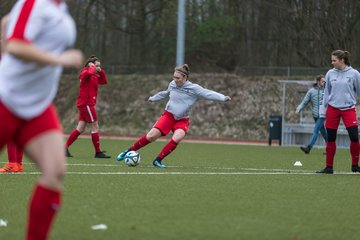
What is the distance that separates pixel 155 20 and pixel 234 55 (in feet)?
18.1

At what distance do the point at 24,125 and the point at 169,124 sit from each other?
9453 millimetres

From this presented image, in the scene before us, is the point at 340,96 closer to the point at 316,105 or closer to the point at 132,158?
the point at 132,158

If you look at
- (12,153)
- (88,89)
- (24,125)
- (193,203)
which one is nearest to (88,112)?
(88,89)

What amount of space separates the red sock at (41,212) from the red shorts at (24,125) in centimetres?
36

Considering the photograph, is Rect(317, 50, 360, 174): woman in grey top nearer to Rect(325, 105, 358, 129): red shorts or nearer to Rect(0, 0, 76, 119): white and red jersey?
Rect(325, 105, 358, 129): red shorts

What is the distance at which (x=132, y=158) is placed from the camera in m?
15.3

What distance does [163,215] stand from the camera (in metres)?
8.59

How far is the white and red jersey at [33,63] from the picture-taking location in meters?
6.02

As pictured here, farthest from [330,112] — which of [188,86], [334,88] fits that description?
[188,86]

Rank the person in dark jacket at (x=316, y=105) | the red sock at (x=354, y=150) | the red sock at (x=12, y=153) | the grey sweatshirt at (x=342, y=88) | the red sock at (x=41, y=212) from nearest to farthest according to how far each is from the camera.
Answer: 1. the red sock at (x=41, y=212)
2. the red sock at (x=12, y=153)
3. the grey sweatshirt at (x=342, y=88)
4. the red sock at (x=354, y=150)
5. the person in dark jacket at (x=316, y=105)

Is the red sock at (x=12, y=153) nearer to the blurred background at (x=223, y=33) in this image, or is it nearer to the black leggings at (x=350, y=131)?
the black leggings at (x=350, y=131)

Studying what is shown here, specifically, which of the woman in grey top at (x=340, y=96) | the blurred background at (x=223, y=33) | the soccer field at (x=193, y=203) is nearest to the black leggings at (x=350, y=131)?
the woman in grey top at (x=340, y=96)

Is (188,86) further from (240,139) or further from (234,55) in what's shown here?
(234,55)

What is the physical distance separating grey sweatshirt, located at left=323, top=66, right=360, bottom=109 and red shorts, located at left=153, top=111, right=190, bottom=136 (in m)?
2.50
